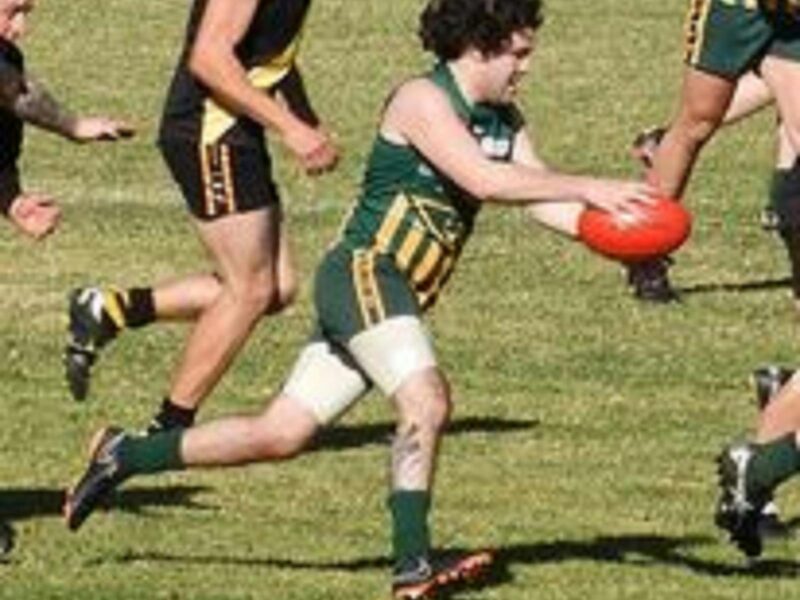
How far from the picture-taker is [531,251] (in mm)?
18484

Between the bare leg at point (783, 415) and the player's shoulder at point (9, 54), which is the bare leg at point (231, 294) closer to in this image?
the player's shoulder at point (9, 54)

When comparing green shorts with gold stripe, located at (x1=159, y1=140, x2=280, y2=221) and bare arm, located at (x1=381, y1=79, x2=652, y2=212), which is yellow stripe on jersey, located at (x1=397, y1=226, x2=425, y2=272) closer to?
bare arm, located at (x1=381, y1=79, x2=652, y2=212)

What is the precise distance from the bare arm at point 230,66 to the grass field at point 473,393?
1.36 meters

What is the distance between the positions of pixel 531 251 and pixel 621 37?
803 centimetres

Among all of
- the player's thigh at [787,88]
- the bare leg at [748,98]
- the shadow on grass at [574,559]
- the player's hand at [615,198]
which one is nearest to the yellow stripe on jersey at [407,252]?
the player's hand at [615,198]

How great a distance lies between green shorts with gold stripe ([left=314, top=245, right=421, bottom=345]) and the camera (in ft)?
36.7

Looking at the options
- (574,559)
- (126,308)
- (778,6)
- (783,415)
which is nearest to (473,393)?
(126,308)

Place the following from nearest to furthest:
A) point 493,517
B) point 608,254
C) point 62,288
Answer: point 608,254, point 493,517, point 62,288

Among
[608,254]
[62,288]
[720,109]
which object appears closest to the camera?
[608,254]

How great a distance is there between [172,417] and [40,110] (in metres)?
1.41

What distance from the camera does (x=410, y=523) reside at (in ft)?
36.1

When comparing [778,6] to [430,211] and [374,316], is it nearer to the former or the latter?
[430,211]

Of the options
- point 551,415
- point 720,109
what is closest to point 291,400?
point 551,415

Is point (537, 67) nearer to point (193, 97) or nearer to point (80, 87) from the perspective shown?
point (80, 87)
